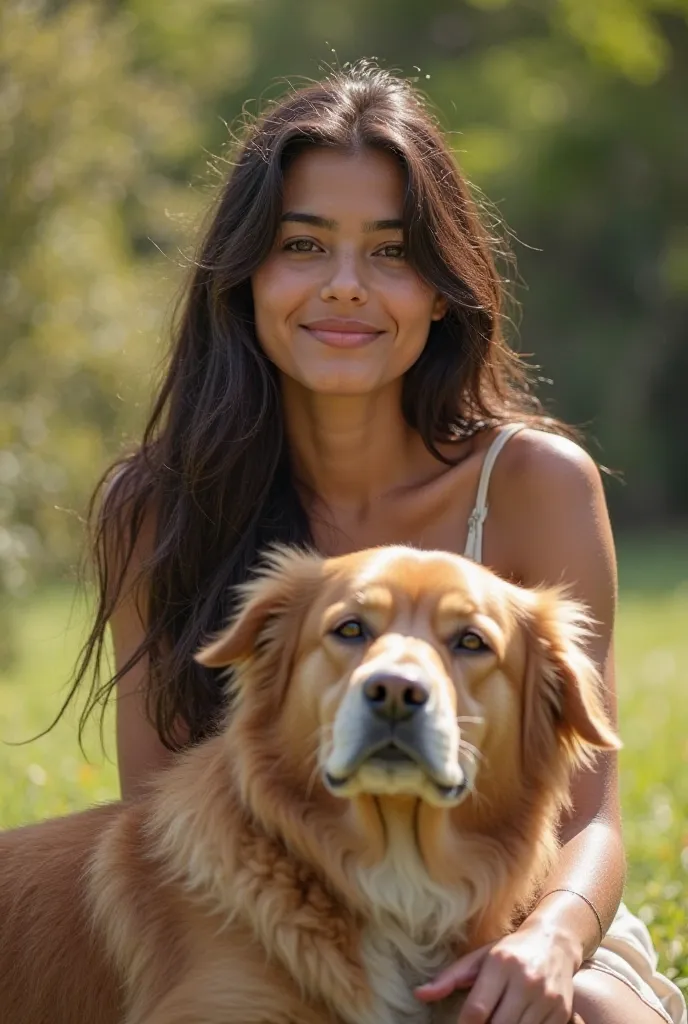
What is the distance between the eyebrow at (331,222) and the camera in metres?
4.24

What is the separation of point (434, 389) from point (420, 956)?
1751 millimetres

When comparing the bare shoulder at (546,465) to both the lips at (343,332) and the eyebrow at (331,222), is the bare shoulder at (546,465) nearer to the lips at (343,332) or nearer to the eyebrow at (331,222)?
the lips at (343,332)

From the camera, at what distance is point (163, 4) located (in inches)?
1023

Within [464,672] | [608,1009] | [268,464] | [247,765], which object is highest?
[268,464]

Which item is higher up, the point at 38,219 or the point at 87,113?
the point at 87,113

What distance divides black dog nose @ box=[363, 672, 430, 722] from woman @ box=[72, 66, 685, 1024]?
3.29ft

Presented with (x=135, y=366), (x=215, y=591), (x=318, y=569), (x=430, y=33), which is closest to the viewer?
(x=318, y=569)

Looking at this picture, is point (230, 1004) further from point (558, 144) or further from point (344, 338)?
point (558, 144)

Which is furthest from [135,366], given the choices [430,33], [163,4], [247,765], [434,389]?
[430,33]

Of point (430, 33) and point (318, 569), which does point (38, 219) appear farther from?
point (430, 33)

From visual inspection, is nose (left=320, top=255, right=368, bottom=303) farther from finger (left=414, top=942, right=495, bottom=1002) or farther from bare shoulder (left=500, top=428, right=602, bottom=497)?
finger (left=414, top=942, right=495, bottom=1002)

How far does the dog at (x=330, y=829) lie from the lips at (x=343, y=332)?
78cm

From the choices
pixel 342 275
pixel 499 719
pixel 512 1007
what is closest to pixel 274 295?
pixel 342 275

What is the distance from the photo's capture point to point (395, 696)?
122 inches
